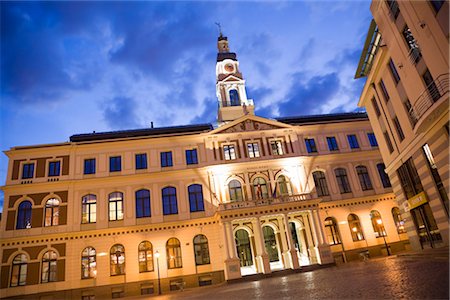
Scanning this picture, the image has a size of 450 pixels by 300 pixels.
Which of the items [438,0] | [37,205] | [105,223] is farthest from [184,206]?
[438,0]

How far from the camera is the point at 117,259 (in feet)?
92.5

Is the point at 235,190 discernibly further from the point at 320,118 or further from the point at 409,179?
the point at 409,179

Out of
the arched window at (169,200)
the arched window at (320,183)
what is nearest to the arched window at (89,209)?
the arched window at (169,200)

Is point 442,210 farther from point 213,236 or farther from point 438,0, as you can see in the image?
point 213,236

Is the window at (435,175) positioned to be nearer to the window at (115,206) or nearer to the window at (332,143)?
the window at (332,143)

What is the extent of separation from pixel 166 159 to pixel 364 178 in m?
22.1

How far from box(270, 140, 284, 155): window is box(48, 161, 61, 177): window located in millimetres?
22524

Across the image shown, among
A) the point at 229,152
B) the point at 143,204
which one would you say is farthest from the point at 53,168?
the point at 229,152

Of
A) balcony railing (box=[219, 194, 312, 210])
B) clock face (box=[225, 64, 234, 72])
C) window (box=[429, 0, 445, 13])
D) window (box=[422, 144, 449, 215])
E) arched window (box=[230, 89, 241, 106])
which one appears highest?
clock face (box=[225, 64, 234, 72])

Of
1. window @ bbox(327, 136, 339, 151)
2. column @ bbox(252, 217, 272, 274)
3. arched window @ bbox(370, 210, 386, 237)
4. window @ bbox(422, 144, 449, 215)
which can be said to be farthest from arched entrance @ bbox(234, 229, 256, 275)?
window @ bbox(422, 144, 449, 215)

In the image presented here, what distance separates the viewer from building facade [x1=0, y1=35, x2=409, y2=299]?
2759 centimetres

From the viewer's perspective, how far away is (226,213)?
28203 millimetres

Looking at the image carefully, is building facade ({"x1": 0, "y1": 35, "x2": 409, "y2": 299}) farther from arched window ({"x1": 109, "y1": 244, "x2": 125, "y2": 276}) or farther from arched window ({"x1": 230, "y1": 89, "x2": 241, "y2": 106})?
arched window ({"x1": 230, "y1": 89, "x2": 241, "y2": 106})

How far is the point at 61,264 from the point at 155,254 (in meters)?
8.43
